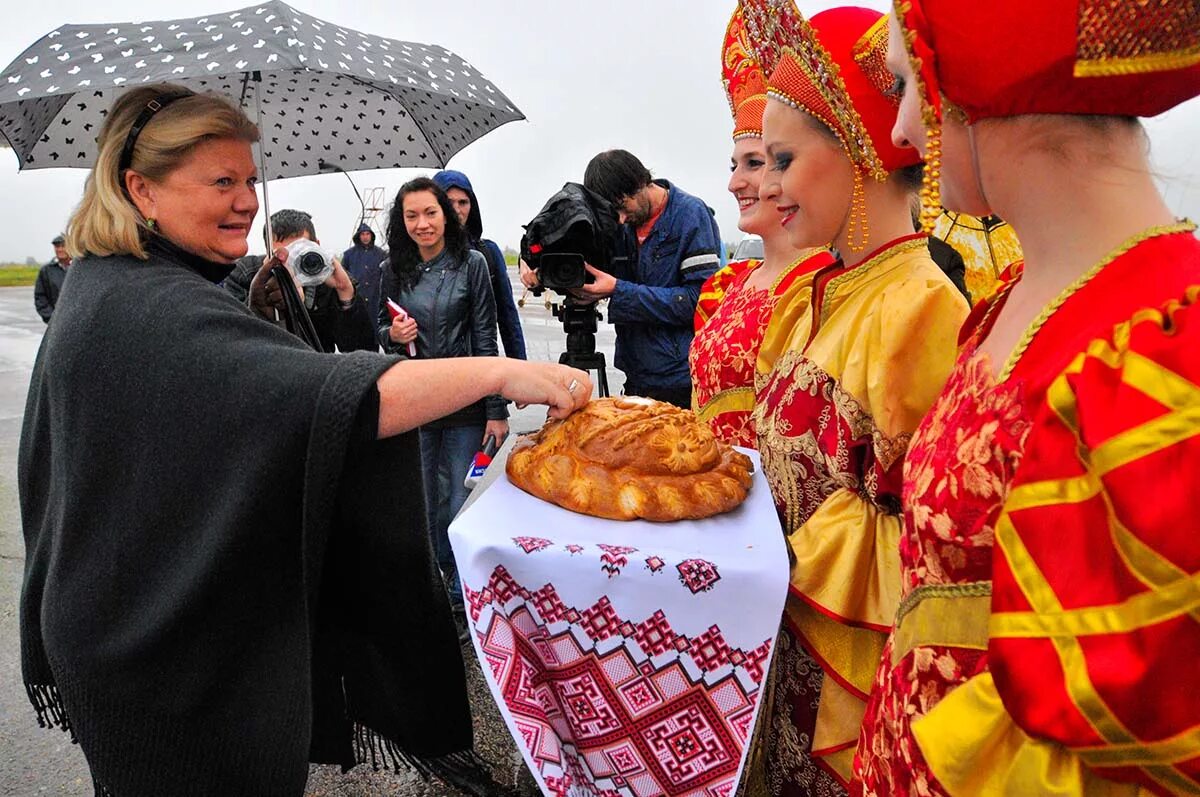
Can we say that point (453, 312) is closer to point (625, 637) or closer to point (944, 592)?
point (625, 637)

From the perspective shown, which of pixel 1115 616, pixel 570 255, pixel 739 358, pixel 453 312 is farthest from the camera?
pixel 453 312

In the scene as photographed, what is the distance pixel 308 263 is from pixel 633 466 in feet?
6.58

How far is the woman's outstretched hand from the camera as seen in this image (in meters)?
1.63

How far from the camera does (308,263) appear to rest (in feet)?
9.95

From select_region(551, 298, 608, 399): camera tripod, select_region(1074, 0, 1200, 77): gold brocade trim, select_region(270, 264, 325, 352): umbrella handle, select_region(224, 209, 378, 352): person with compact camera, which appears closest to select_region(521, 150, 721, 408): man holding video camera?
select_region(551, 298, 608, 399): camera tripod

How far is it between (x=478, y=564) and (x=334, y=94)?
2037 millimetres

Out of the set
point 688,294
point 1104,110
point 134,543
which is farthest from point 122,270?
point 688,294

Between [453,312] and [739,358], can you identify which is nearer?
[739,358]

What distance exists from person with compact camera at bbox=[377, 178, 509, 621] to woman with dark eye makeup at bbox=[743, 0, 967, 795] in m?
2.39

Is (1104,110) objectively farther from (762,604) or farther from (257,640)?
(257,640)

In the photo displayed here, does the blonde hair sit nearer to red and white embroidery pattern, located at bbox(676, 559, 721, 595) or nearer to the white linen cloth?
the white linen cloth

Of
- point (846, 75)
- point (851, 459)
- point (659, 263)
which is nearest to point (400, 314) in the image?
point (659, 263)

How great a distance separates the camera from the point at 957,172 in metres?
0.99

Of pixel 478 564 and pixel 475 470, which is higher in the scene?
pixel 478 564
